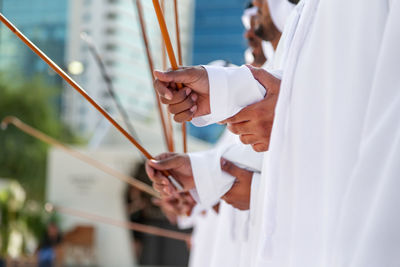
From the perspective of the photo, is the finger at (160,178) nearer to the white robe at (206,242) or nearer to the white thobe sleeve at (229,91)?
the white thobe sleeve at (229,91)

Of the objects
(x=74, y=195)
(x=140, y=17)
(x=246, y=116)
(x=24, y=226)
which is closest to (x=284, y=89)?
(x=246, y=116)

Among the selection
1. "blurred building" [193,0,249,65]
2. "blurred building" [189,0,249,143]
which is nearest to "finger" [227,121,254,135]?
"blurred building" [189,0,249,143]

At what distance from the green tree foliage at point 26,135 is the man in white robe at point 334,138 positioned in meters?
15.1

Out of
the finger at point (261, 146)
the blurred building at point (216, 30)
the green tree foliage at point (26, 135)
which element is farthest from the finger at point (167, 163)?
the blurred building at point (216, 30)

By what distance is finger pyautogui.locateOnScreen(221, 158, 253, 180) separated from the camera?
4.48ft

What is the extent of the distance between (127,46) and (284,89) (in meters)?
29.9

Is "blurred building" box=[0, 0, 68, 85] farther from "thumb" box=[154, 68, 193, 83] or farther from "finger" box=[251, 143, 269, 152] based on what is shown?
"thumb" box=[154, 68, 193, 83]

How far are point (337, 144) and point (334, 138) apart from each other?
1 centimetres

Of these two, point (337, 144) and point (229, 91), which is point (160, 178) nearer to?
point (229, 91)

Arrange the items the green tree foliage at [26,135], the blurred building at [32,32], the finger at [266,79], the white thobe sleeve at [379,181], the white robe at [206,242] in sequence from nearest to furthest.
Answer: the white thobe sleeve at [379,181]
the finger at [266,79]
the white robe at [206,242]
the green tree foliage at [26,135]
the blurred building at [32,32]

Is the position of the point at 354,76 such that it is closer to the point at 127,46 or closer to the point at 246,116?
the point at 246,116

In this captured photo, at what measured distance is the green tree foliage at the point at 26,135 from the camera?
16.3 metres

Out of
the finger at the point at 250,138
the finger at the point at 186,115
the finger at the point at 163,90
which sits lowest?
the finger at the point at 250,138

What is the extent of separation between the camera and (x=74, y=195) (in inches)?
324
